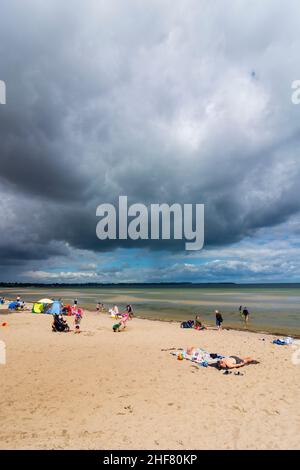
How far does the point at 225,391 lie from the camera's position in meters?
11.1

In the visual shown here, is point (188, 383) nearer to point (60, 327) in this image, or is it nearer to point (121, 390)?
point (121, 390)

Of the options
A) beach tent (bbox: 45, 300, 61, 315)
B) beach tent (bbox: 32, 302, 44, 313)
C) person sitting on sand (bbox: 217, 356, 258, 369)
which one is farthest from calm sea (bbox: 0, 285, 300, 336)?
person sitting on sand (bbox: 217, 356, 258, 369)

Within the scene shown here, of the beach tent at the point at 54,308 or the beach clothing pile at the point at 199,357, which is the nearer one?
the beach clothing pile at the point at 199,357

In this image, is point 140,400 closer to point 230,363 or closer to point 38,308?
point 230,363

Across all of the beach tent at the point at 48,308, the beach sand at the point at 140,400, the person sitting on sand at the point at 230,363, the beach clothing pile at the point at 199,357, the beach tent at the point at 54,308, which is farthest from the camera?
the beach tent at the point at 48,308

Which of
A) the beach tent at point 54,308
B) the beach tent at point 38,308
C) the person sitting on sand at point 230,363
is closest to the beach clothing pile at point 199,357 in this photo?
the person sitting on sand at point 230,363

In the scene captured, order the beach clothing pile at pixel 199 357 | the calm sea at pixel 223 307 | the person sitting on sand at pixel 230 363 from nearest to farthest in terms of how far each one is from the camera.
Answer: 1. the person sitting on sand at pixel 230 363
2. the beach clothing pile at pixel 199 357
3. the calm sea at pixel 223 307

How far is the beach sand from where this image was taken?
25.5ft

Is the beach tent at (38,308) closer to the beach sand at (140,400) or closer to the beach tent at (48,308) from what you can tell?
the beach tent at (48,308)

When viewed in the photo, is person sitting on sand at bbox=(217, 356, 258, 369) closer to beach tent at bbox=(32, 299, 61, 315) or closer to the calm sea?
the calm sea

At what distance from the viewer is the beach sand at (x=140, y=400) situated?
777 centimetres

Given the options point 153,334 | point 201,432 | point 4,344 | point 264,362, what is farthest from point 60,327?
point 201,432

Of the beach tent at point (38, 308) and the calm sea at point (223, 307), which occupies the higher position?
the beach tent at point (38, 308)

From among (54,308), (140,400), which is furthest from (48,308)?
(140,400)
